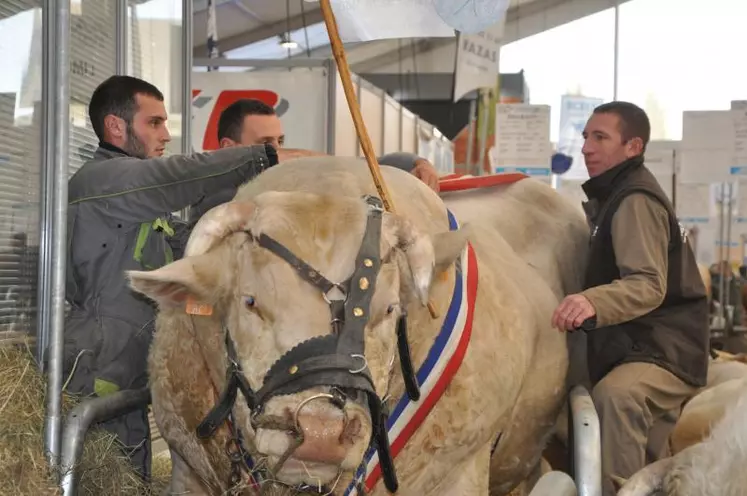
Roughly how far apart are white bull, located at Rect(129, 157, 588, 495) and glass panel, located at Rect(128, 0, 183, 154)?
5.74 feet

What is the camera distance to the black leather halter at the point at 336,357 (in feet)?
7.19

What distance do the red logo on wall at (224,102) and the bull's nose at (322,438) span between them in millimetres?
4587

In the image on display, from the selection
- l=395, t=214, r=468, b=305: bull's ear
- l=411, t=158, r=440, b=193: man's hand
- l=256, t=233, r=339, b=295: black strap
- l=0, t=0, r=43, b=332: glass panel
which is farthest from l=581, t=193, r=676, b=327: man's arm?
l=0, t=0, r=43, b=332: glass panel

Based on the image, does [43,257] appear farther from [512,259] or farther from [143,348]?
[512,259]

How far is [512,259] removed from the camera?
3.68m

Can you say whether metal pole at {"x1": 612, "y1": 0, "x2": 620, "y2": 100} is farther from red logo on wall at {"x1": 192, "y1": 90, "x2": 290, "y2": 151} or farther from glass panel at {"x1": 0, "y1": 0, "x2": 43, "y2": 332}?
glass panel at {"x1": 0, "y1": 0, "x2": 43, "y2": 332}

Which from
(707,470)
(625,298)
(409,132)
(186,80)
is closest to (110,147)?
(186,80)

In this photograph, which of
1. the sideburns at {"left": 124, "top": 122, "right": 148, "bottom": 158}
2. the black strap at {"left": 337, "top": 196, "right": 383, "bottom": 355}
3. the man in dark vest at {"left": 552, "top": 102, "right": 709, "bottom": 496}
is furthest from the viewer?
the sideburns at {"left": 124, "top": 122, "right": 148, "bottom": 158}

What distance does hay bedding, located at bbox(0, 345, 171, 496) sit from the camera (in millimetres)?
2400

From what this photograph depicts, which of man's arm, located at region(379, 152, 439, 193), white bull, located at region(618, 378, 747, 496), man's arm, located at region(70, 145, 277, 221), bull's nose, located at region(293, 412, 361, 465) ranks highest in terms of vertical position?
man's arm, located at region(379, 152, 439, 193)

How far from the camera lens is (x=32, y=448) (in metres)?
2.47

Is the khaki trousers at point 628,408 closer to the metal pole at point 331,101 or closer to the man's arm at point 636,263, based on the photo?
the man's arm at point 636,263

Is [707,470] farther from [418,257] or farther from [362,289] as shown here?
[362,289]

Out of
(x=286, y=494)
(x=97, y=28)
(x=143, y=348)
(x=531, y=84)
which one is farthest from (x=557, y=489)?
(x=531, y=84)
